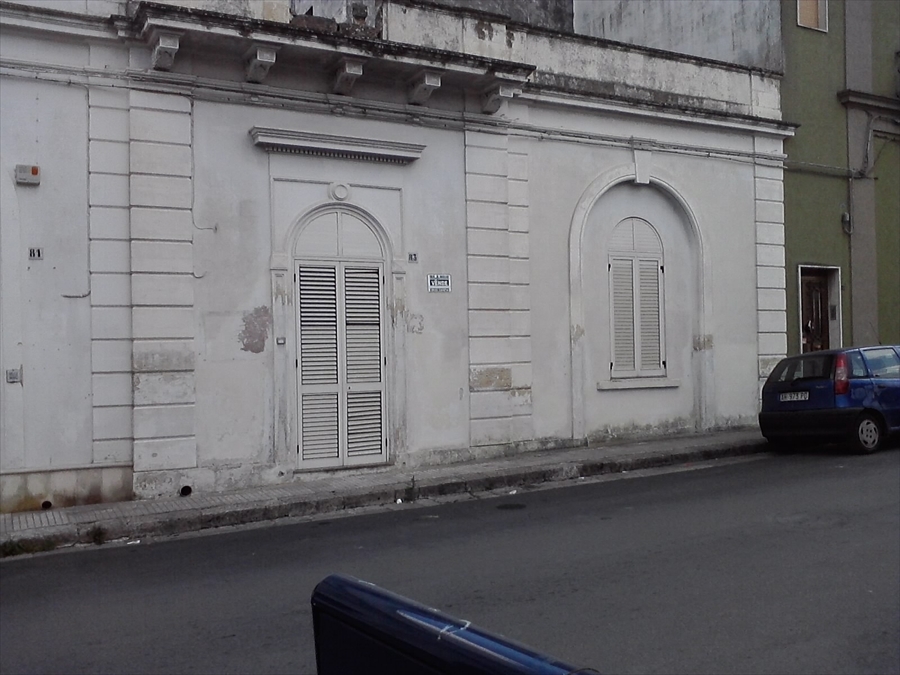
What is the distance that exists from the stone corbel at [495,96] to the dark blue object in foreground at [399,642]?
435 inches

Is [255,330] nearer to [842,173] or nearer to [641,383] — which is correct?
[641,383]

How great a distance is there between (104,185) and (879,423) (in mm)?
10738

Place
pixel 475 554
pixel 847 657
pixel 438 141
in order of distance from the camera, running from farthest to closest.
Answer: pixel 438 141 → pixel 475 554 → pixel 847 657

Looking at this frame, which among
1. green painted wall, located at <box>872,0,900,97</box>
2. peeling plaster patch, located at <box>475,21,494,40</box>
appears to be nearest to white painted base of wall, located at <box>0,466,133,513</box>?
peeling plaster patch, located at <box>475,21,494,40</box>

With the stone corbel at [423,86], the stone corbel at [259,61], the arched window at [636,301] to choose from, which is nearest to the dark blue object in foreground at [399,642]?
the stone corbel at [259,61]

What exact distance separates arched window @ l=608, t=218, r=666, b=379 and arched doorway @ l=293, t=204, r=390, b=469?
418cm

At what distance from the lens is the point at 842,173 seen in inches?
661

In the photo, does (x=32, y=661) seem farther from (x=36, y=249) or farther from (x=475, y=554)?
(x=36, y=249)

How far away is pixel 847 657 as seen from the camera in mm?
4770

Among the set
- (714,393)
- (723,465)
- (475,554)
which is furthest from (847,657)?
(714,393)

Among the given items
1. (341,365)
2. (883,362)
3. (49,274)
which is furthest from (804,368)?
(49,274)

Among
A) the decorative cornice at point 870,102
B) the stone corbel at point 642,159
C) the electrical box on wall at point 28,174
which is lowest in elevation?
the electrical box on wall at point 28,174

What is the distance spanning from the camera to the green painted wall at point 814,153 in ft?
52.9

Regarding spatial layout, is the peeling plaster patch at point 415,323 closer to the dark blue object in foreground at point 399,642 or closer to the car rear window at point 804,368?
the car rear window at point 804,368
